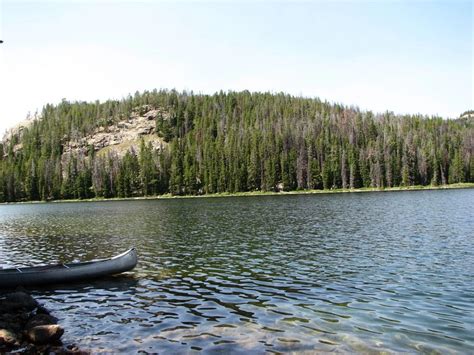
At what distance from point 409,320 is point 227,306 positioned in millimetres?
8734

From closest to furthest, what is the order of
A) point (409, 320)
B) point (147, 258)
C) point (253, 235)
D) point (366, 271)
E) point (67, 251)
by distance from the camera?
1. point (409, 320)
2. point (366, 271)
3. point (147, 258)
4. point (67, 251)
5. point (253, 235)

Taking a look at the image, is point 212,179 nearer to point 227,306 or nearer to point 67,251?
point 67,251

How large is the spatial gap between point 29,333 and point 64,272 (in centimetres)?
1069

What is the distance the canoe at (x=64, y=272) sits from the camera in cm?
2672

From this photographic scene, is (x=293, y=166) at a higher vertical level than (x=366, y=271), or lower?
higher

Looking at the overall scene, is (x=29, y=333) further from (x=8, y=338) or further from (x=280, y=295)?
(x=280, y=295)

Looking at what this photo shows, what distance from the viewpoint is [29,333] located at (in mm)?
17156

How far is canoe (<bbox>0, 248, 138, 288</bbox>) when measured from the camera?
87.7 ft

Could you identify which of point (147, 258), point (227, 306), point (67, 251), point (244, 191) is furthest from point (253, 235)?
point (244, 191)

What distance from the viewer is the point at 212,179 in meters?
192

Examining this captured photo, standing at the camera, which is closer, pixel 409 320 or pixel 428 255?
pixel 409 320

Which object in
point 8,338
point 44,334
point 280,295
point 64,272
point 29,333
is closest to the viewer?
point 8,338

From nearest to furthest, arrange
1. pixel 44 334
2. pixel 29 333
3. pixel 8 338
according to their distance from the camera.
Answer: pixel 8 338 < pixel 44 334 < pixel 29 333

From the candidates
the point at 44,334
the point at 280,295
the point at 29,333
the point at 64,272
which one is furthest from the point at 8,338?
the point at 280,295
